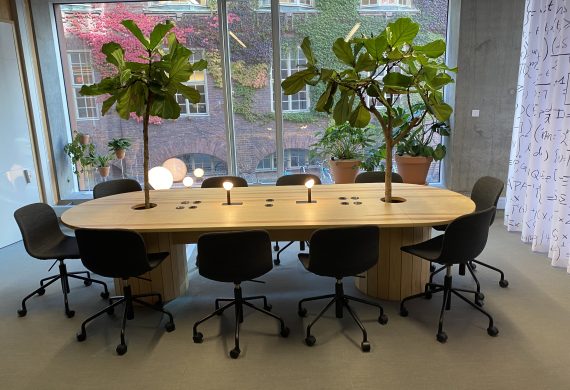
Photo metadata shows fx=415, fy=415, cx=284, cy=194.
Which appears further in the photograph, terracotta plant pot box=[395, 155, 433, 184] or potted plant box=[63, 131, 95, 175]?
potted plant box=[63, 131, 95, 175]

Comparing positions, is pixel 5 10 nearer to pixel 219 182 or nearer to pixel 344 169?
pixel 219 182

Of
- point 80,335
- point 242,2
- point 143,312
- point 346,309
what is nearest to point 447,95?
point 242,2

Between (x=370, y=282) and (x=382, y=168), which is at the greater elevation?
(x=382, y=168)

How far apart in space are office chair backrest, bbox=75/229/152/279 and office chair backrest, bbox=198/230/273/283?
41 centimetres

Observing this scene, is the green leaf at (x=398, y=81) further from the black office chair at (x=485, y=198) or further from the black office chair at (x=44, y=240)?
the black office chair at (x=44, y=240)

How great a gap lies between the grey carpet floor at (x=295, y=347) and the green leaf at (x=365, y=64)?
5.73ft

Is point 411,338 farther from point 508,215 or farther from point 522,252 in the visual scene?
point 508,215

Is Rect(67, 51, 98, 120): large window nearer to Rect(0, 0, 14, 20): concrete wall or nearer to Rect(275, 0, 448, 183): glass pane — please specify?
Rect(0, 0, 14, 20): concrete wall

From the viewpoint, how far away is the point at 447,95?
18.8 ft

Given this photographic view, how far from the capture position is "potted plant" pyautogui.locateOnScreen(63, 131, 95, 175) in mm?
5773

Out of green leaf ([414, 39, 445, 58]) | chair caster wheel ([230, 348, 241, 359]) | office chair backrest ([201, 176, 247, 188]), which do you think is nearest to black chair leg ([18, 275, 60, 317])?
office chair backrest ([201, 176, 247, 188])

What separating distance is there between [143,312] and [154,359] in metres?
0.64

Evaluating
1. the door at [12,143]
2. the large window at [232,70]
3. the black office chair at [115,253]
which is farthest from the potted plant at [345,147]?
the door at [12,143]

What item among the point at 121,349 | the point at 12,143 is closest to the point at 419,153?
the point at 121,349
